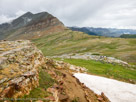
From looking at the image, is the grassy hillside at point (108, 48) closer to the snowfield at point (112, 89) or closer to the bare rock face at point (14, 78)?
the snowfield at point (112, 89)

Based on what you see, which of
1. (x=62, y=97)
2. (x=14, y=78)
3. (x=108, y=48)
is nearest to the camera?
(x=14, y=78)

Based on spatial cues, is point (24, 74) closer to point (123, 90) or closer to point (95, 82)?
point (95, 82)

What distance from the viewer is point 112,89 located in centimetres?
2762

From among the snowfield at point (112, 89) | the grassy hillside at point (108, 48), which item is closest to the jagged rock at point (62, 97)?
the snowfield at point (112, 89)

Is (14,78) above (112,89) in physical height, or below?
above

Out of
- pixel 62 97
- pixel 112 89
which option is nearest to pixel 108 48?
pixel 112 89

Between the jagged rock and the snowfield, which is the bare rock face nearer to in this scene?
the jagged rock

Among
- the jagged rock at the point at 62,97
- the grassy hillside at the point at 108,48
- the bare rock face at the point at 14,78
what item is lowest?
the grassy hillside at the point at 108,48

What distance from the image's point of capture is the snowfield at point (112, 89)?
2409 cm

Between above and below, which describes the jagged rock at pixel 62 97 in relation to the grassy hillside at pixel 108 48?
above

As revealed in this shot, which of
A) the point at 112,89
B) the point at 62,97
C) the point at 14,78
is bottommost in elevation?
the point at 112,89

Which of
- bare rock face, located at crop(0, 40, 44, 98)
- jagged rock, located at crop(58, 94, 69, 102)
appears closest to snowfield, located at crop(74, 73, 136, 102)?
jagged rock, located at crop(58, 94, 69, 102)

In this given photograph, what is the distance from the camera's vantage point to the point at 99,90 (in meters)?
27.1

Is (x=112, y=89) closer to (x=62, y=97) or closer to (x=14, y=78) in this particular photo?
(x=62, y=97)
